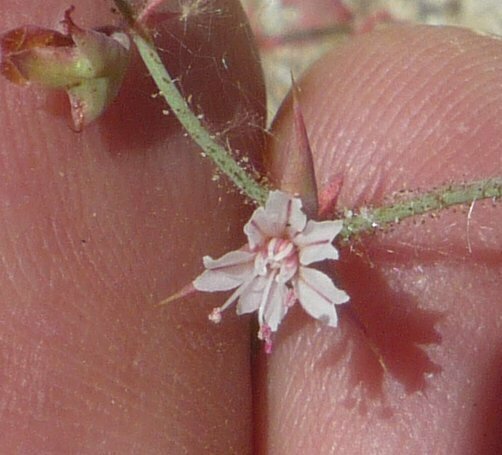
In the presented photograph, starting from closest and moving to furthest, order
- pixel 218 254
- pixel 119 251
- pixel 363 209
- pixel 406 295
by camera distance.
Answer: pixel 363 209, pixel 119 251, pixel 406 295, pixel 218 254

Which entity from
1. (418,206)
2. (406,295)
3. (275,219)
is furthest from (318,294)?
(406,295)

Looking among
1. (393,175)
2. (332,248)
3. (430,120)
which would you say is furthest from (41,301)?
(430,120)

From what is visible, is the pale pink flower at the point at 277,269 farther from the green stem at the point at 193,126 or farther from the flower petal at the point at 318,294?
the green stem at the point at 193,126

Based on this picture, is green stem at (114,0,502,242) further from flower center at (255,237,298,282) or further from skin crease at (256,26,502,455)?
skin crease at (256,26,502,455)

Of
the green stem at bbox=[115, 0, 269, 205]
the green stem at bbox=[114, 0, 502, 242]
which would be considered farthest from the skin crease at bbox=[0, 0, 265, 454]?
the green stem at bbox=[114, 0, 502, 242]

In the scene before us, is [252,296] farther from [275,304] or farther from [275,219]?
[275,219]
